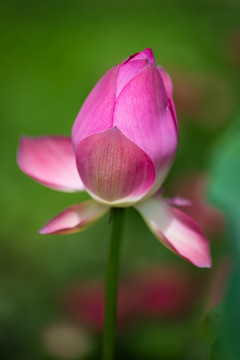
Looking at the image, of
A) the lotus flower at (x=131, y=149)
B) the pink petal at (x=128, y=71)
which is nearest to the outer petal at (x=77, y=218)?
the lotus flower at (x=131, y=149)

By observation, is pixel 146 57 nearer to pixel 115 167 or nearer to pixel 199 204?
pixel 115 167

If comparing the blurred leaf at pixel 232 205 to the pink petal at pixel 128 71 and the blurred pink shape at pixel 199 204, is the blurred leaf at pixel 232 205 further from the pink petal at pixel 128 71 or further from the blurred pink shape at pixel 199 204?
the blurred pink shape at pixel 199 204

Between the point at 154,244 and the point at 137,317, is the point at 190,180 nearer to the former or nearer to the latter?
the point at 154,244

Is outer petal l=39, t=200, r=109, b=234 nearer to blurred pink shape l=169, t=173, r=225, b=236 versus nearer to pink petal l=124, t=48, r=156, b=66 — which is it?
pink petal l=124, t=48, r=156, b=66

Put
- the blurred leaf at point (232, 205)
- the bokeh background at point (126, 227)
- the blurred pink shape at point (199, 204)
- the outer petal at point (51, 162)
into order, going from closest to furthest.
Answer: the blurred leaf at point (232, 205)
the outer petal at point (51, 162)
the bokeh background at point (126, 227)
the blurred pink shape at point (199, 204)

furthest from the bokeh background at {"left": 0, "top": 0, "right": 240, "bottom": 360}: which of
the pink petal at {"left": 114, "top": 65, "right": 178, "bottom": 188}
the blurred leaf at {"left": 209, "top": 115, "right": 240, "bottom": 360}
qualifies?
the pink petal at {"left": 114, "top": 65, "right": 178, "bottom": 188}
